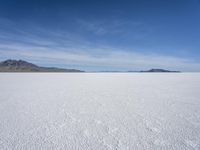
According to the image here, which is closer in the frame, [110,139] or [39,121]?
[110,139]

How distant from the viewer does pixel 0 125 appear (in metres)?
2.36

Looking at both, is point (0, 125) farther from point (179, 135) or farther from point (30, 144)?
point (179, 135)

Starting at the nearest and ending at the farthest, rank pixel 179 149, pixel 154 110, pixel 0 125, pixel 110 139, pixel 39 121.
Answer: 1. pixel 179 149
2. pixel 110 139
3. pixel 0 125
4. pixel 39 121
5. pixel 154 110

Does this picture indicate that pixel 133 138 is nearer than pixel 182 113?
Yes

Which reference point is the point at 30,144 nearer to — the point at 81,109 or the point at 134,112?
the point at 81,109

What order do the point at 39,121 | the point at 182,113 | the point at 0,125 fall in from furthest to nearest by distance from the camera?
the point at 182,113, the point at 39,121, the point at 0,125

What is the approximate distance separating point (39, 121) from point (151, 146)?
1.87m

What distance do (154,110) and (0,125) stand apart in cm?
295

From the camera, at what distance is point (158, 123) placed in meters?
2.48

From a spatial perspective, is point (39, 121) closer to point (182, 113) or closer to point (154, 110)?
point (154, 110)

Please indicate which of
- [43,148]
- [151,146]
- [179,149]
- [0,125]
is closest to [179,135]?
[179,149]

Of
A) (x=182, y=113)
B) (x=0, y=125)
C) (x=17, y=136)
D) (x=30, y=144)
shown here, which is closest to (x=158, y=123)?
(x=182, y=113)

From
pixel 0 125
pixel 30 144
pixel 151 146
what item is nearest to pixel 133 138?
pixel 151 146

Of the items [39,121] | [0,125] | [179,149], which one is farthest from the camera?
[39,121]
